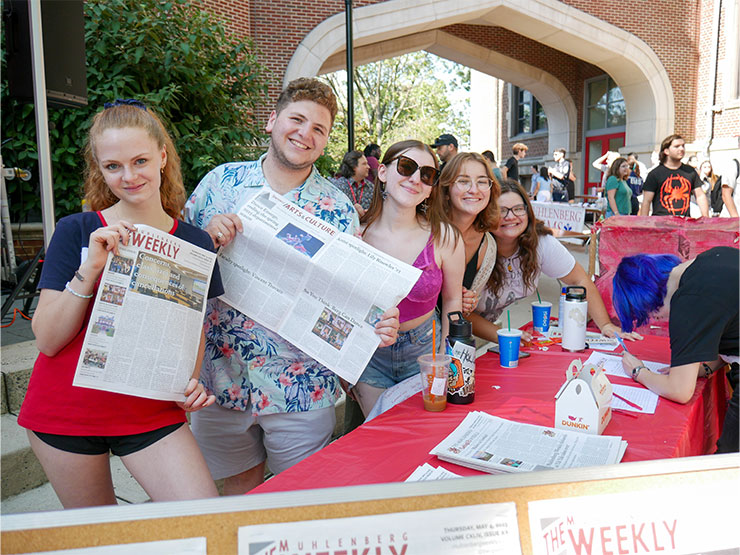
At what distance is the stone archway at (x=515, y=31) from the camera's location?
1155cm

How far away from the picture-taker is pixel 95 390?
132 cm

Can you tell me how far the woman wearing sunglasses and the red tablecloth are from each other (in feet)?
0.96

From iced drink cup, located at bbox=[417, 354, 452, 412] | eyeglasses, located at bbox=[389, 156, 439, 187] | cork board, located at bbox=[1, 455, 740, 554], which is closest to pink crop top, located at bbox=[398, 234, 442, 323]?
eyeglasses, located at bbox=[389, 156, 439, 187]

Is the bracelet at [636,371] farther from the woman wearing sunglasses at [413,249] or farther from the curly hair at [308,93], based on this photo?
the curly hair at [308,93]

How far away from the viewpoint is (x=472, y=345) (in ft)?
5.69

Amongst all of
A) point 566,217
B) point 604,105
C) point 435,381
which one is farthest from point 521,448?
point 604,105

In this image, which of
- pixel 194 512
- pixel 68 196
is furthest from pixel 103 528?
pixel 68 196

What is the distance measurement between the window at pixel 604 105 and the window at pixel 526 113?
73.4 inches

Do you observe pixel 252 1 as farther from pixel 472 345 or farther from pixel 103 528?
pixel 103 528

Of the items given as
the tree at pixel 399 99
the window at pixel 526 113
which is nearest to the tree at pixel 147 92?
the window at pixel 526 113

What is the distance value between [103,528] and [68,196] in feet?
17.6

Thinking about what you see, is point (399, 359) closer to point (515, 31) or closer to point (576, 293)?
point (576, 293)

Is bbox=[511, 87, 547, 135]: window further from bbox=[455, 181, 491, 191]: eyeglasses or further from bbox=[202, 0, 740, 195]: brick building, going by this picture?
bbox=[455, 181, 491, 191]: eyeglasses

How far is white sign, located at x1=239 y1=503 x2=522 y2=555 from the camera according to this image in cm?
76
